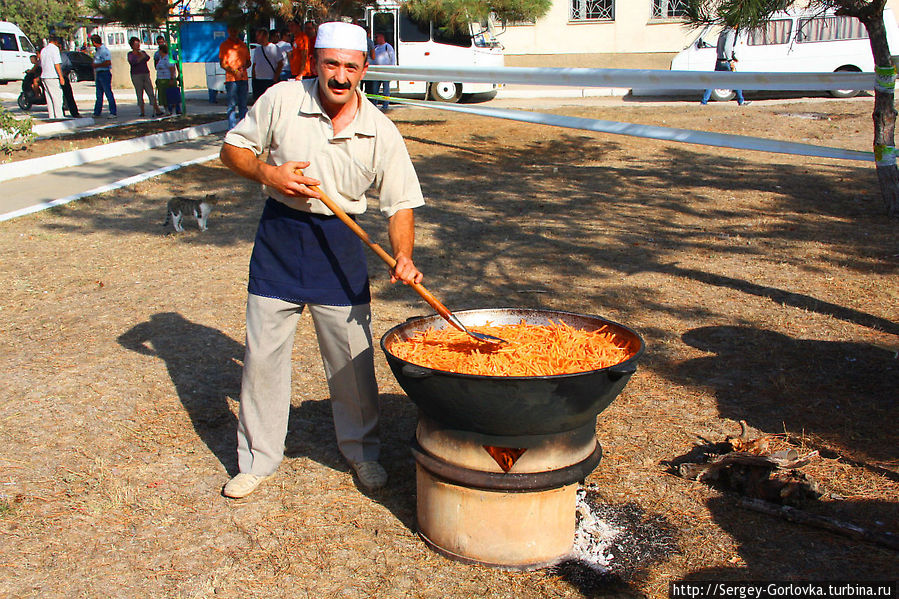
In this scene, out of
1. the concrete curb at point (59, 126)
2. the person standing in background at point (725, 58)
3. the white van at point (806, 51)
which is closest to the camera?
the concrete curb at point (59, 126)

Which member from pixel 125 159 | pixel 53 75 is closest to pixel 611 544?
pixel 125 159

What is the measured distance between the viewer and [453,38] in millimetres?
22000

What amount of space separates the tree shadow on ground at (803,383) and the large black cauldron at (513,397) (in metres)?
1.66

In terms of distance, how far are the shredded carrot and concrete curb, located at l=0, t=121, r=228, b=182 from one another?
1081 centimetres

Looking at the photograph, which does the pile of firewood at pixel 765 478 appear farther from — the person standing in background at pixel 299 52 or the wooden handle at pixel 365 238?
the person standing in background at pixel 299 52

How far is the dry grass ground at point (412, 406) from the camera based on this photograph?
320 cm

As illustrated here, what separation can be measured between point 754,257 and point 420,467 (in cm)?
520

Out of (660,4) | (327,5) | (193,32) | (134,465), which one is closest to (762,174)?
→ (327,5)

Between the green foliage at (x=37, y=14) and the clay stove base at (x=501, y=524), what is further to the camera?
the green foliage at (x=37, y=14)

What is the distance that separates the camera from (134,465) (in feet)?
13.2

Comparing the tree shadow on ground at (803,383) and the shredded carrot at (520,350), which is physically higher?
the shredded carrot at (520,350)

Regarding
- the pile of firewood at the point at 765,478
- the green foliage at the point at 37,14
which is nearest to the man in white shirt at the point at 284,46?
the pile of firewood at the point at 765,478

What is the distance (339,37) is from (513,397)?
63.8 inches

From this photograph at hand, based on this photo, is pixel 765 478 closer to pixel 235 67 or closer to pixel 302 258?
pixel 302 258
